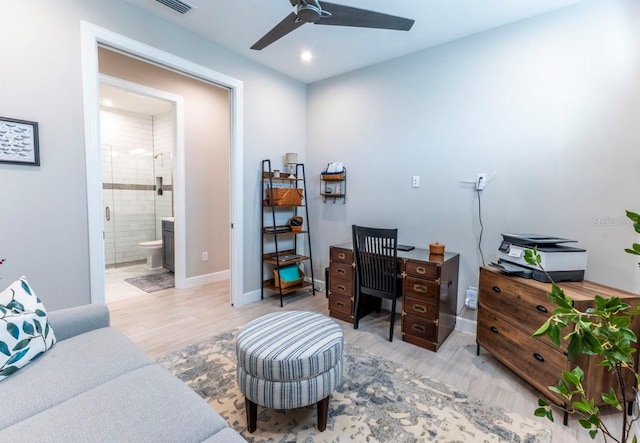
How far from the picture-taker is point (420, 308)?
2438 millimetres

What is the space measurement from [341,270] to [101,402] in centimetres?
211

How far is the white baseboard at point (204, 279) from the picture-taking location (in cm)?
386

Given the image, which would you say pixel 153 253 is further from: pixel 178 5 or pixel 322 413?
pixel 322 413

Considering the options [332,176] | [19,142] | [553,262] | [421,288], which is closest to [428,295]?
[421,288]

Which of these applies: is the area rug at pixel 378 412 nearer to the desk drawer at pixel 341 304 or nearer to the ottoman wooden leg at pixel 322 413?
the ottoman wooden leg at pixel 322 413

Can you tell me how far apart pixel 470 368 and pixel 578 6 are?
2722 mm

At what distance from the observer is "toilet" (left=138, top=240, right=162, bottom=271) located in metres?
4.64

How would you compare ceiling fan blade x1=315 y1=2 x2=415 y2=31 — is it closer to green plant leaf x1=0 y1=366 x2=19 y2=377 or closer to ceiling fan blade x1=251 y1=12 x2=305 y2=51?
ceiling fan blade x1=251 y1=12 x2=305 y2=51

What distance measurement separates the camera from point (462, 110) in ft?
8.77

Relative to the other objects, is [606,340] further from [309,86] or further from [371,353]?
[309,86]

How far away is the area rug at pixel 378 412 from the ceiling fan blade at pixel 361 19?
224 centimetres

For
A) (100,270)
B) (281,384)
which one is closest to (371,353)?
(281,384)

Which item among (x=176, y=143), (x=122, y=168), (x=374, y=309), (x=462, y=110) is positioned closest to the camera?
(x=462, y=110)

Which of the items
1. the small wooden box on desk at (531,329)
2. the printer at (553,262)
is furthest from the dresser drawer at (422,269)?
the printer at (553,262)
